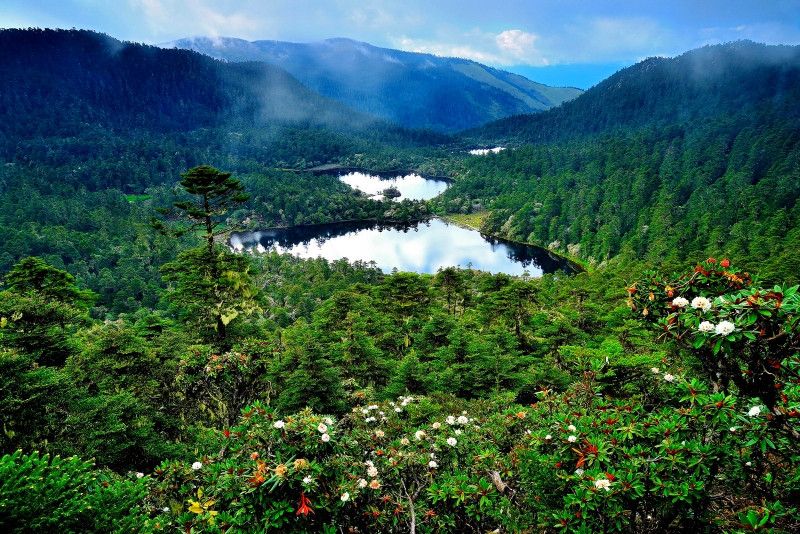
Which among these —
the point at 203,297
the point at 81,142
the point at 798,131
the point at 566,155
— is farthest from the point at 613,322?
the point at 81,142

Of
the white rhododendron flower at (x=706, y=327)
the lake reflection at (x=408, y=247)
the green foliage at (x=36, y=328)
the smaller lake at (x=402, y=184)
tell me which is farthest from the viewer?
the smaller lake at (x=402, y=184)

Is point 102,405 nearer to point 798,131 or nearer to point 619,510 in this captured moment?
point 619,510

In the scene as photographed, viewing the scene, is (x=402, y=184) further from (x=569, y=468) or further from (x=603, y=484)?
(x=603, y=484)

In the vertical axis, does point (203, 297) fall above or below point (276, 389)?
above

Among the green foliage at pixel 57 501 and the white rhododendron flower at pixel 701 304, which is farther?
the white rhododendron flower at pixel 701 304

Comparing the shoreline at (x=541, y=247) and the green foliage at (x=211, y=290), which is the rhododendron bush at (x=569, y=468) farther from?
the shoreline at (x=541, y=247)

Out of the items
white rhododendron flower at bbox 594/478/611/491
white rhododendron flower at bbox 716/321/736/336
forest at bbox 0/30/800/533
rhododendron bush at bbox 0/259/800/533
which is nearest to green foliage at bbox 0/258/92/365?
forest at bbox 0/30/800/533

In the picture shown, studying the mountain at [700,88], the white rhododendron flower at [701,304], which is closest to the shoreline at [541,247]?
the white rhododendron flower at [701,304]
